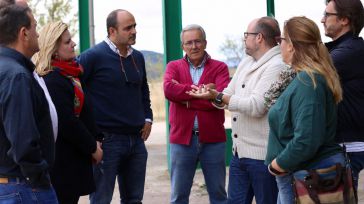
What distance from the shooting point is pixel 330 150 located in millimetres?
3383

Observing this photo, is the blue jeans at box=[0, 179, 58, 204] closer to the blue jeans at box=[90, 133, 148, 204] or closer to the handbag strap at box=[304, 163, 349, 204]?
the handbag strap at box=[304, 163, 349, 204]

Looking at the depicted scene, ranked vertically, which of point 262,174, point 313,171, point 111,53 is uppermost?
point 111,53

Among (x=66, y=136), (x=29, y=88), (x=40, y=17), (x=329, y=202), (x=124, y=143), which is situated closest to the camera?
(x=29, y=88)

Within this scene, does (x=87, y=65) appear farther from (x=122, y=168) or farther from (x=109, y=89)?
(x=122, y=168)

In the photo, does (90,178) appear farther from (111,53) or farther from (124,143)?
(111,53)

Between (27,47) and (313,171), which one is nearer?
(27,47)

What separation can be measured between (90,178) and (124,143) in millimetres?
754

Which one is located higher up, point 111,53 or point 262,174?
point 111,53

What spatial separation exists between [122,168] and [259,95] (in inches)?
56.2

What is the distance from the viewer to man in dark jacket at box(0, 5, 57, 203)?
2.91 metres

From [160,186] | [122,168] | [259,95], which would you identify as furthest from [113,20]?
[160,186]

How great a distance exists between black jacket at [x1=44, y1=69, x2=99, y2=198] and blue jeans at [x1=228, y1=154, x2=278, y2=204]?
1016 mm

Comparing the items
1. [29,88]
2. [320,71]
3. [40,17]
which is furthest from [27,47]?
[40,17]

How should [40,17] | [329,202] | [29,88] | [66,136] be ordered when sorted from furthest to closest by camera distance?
[40,17]
[66,136]
[329,202]
[29,88]
